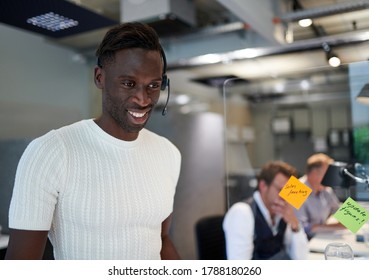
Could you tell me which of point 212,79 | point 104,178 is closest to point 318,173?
point 104,178

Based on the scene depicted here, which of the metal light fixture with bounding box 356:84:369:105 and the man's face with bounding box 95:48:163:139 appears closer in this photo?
the man's face with bounding box 95:48:163:139

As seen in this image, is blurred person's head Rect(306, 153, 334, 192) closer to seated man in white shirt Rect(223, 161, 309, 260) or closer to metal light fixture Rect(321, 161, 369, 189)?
metal light fixture Rect(321, 161, 369, 189)

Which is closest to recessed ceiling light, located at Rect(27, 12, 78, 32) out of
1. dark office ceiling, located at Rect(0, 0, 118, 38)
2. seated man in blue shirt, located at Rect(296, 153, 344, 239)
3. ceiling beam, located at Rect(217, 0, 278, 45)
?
dark office ceiling, located at Rect(0, 0, 118, 38)

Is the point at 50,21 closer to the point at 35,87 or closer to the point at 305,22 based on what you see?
the point at 35,87

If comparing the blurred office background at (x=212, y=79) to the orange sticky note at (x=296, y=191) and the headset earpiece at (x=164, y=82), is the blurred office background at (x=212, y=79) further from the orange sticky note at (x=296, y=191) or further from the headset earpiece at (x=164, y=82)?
the headset earpiece at (x=164, y=82)

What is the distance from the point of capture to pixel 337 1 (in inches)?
91.6

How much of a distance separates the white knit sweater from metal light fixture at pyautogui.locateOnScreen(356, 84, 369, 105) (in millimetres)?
791

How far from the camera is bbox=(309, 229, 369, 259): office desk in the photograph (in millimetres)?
1178

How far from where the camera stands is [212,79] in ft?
11.2

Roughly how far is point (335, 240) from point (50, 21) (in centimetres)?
154

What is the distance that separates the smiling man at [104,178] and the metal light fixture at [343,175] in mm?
666
